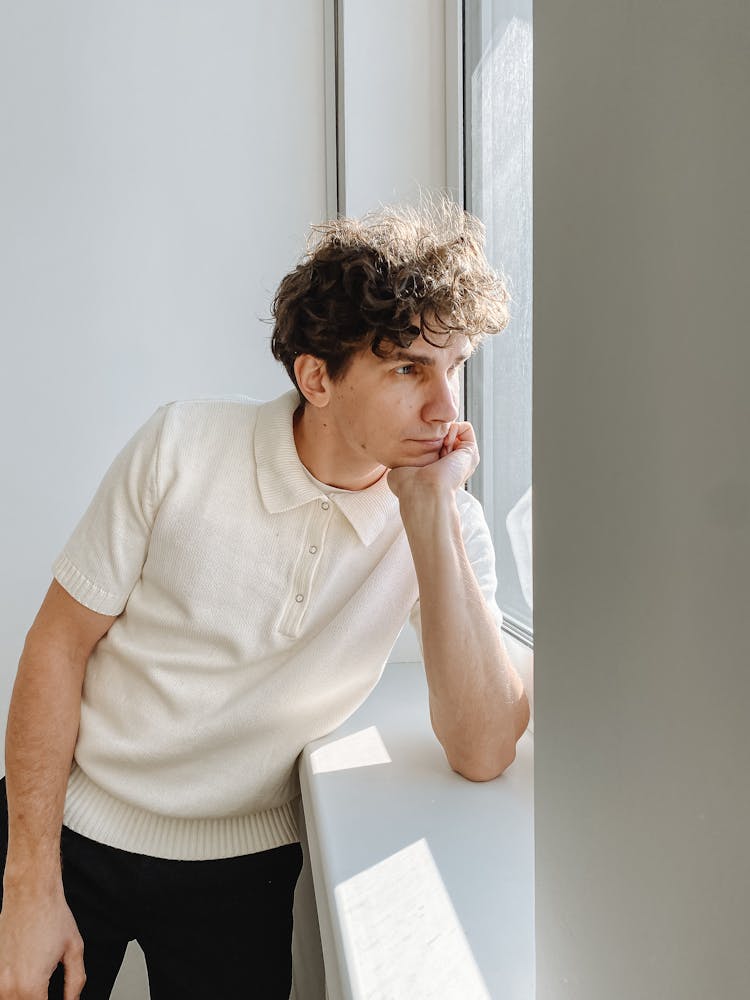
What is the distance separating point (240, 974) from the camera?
1077mm

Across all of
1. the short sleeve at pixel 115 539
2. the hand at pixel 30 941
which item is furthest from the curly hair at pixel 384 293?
the hand at pixel 30 941

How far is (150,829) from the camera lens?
3.36 feet

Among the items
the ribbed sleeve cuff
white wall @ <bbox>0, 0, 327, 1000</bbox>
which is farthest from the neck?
white wall @ <bbox>0, 0, 327, 1000</bbox>

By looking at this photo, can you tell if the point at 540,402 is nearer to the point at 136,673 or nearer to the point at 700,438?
the point at 700,438

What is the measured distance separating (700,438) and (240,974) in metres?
1.07

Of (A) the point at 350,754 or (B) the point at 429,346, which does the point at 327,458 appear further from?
(A) the point at 350,754

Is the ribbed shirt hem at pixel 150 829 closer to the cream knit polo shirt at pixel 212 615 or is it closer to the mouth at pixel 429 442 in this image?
the cream knit polo shirt at pixel 212 615

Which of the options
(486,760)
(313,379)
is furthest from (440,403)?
(486,760)

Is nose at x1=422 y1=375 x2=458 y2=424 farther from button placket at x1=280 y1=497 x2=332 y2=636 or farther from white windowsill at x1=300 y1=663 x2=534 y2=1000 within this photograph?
white windowsill at x1=300 y1=663 x2=534 y2=1000

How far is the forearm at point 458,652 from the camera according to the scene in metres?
0.92

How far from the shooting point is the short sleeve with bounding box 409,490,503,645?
1053 millimetres

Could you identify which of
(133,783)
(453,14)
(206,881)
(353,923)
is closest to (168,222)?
(453,14)

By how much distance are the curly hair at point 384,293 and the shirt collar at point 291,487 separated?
73 mm

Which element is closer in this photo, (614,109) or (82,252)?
(614,109)
